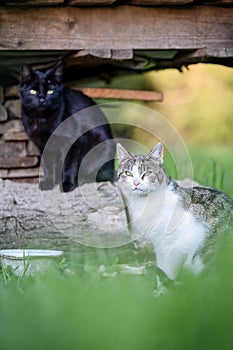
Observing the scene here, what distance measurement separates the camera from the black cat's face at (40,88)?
457cm

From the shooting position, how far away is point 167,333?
41.4 inches

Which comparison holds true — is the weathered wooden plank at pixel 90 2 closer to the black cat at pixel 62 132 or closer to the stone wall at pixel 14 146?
the black cat at pixel 62 132

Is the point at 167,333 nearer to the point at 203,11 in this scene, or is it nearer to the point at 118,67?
the point at 203,11

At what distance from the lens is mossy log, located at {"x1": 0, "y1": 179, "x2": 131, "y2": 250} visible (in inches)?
144

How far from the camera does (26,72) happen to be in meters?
4.54

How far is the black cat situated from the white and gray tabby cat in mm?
1439

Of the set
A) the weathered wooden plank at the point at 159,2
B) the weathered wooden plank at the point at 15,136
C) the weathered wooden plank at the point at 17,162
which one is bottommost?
the weathered wooden plank at the point at 17,162

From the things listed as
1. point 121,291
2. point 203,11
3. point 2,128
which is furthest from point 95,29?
point 121,291

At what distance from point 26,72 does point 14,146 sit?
855 mm

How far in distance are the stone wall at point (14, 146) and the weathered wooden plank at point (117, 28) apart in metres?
1.08

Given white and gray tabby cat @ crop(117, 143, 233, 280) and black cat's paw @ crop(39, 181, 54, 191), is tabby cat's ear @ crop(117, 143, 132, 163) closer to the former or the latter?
white and gray tabby cat @ crop(117, 143, 233, 280)

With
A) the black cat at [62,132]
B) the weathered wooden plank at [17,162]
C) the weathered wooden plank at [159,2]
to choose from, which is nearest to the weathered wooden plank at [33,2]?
the weathered wooden plank at [159,2]

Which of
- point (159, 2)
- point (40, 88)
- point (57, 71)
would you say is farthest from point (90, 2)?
point (40, 88)

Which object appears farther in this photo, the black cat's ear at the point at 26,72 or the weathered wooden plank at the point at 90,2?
the black cat's ear at the point at 26,72
